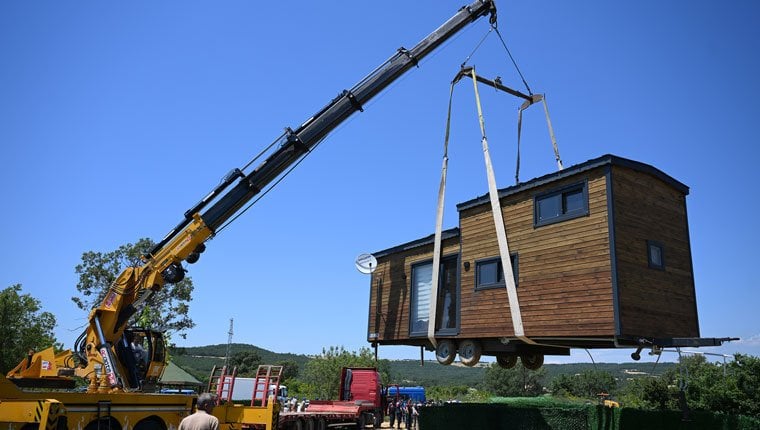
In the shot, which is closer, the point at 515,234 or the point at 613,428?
the point at 515,234

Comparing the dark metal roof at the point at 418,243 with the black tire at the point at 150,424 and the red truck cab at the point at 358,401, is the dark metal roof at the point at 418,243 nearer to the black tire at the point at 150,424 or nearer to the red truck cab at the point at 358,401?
the red truck cab at the point at 358,401

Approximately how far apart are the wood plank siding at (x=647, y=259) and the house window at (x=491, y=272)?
273 centimetres

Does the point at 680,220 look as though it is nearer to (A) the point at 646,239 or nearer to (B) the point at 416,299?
(A) the point at 646,239

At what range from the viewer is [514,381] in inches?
3204

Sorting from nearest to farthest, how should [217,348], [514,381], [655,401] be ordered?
[655,401]
[514,381]
[217,348]

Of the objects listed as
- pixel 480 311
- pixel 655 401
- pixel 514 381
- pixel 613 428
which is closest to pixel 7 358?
pixel 480 311

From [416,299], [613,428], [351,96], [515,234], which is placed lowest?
[613,428]

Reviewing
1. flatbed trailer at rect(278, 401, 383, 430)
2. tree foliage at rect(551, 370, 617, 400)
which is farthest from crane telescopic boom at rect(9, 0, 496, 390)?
tree foliage at rect(551, 370, 617, 400)

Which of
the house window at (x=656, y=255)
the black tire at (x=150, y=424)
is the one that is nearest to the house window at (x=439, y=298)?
the house window at (x=656, y=255)

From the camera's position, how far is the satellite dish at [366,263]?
19.1 metres

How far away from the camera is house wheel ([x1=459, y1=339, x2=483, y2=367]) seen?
15273 mm

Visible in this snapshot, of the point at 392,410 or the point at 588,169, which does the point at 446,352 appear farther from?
the point at 392,410

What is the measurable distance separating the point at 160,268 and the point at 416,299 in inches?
286

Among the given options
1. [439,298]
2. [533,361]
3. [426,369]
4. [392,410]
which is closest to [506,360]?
[533,361]
